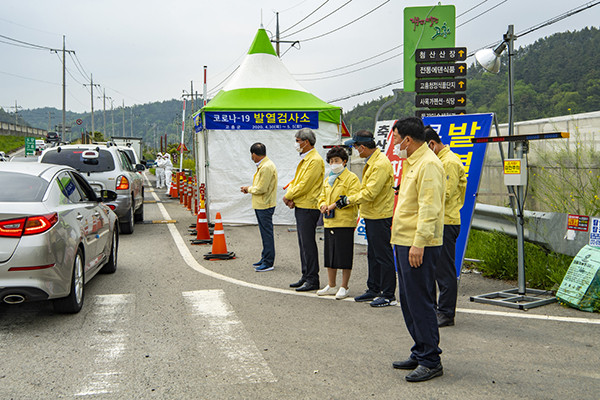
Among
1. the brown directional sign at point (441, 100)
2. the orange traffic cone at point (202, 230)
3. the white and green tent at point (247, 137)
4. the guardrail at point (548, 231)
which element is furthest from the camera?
the white and green tent at point (247, 137)

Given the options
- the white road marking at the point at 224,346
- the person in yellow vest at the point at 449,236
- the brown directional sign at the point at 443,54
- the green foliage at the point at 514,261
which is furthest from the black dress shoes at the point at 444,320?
the brown directional sign at the point at 443,54

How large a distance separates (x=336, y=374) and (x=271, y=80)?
11.8m

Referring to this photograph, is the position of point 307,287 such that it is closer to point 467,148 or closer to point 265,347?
point 265,347

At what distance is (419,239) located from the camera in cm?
433

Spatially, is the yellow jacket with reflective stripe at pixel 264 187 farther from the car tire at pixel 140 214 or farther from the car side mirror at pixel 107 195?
the car tire at pixel 140 214

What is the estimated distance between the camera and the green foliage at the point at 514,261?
7617 mm

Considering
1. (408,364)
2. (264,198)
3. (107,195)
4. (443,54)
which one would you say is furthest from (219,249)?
(443,54)

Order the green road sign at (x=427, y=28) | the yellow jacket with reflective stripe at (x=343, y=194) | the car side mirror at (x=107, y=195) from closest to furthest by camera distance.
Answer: the yellow jacket with reflective stripe at (x=343, y=194) < the car side mirror at (x=107, y=195) < the green road sign at (x=427, y=28)

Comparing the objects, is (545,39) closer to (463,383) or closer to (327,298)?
(327,298)

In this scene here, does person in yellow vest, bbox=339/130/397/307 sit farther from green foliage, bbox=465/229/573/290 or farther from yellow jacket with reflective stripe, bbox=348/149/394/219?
green foliage, bbox=465/229/573/290

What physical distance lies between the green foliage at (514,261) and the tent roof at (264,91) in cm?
679

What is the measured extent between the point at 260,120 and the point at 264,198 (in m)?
5.85

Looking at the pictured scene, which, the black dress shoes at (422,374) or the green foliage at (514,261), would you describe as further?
the green foliage at (514,261)

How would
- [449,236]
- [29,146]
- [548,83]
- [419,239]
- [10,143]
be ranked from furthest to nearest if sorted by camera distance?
1. [10,143]
2. [29,146]
3. [548,83]
4. [449,236]
5. [419,239]
